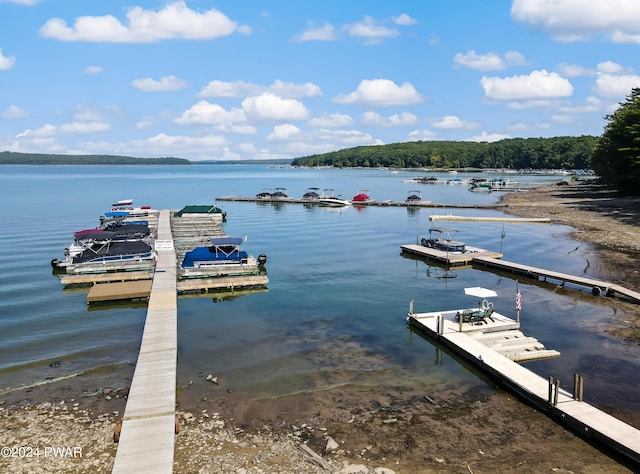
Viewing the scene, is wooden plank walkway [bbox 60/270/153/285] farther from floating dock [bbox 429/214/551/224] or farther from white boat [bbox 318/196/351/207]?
white boat [bbox 318/196/351/207]

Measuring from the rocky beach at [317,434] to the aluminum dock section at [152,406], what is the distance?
2.27 ft

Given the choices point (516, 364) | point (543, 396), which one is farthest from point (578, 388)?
point (516, 364)

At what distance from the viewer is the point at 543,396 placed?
17.6m

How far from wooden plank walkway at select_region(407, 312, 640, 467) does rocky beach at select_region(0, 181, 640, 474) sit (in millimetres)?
404

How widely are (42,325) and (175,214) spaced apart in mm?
46967

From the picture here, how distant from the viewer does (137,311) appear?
1210 inches

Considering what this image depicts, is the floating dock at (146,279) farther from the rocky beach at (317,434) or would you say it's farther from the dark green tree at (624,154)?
the dark green tree at (624,154)

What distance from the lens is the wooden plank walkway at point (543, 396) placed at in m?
15.0

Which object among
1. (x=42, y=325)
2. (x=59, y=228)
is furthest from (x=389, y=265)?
(x=59, y=228)

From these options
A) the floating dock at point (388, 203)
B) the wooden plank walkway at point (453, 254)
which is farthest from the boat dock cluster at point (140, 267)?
the floating dock at point (388, 203)

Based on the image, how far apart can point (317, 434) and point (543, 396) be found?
332 inches

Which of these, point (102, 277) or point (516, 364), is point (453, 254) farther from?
point (102, 277)

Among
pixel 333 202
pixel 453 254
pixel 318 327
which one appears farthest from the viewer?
pixel 333 202

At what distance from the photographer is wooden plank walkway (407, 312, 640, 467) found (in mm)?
15016
